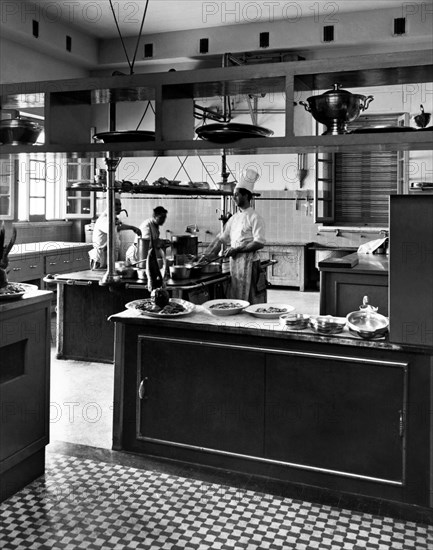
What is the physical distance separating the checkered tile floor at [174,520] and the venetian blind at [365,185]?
25.2ft

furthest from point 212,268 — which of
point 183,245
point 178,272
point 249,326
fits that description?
point 249,326

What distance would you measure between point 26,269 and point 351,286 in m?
4.69

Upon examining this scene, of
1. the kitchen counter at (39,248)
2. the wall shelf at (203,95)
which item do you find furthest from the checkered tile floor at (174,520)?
the kitchen counter at (39,248)

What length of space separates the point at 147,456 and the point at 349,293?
303 cm

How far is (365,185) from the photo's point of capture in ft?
33.7

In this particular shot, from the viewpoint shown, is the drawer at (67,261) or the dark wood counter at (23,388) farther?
the drawer at (67,261)

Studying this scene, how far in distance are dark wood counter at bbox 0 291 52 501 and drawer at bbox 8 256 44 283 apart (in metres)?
4.77

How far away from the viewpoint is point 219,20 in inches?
366

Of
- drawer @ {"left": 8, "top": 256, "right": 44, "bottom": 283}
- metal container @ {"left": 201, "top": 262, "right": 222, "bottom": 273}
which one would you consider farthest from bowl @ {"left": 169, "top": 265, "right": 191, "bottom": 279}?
drawer @ {"left": 8, "top": 256, "right": 44, "bottom": 283}

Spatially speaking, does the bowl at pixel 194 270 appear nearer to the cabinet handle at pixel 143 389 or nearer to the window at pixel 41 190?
the cabinet handle at pixel 143 389

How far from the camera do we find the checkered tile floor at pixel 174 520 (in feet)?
8.99

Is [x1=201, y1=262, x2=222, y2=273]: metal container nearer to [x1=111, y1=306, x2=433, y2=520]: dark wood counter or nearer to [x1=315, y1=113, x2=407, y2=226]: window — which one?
[x1=111, y1=306, x2=433, y2=520]: dark wood counter

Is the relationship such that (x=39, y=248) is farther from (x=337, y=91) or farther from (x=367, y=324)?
(x=337, y=91)

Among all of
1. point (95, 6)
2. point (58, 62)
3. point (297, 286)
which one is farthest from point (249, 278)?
point (58, 62)
